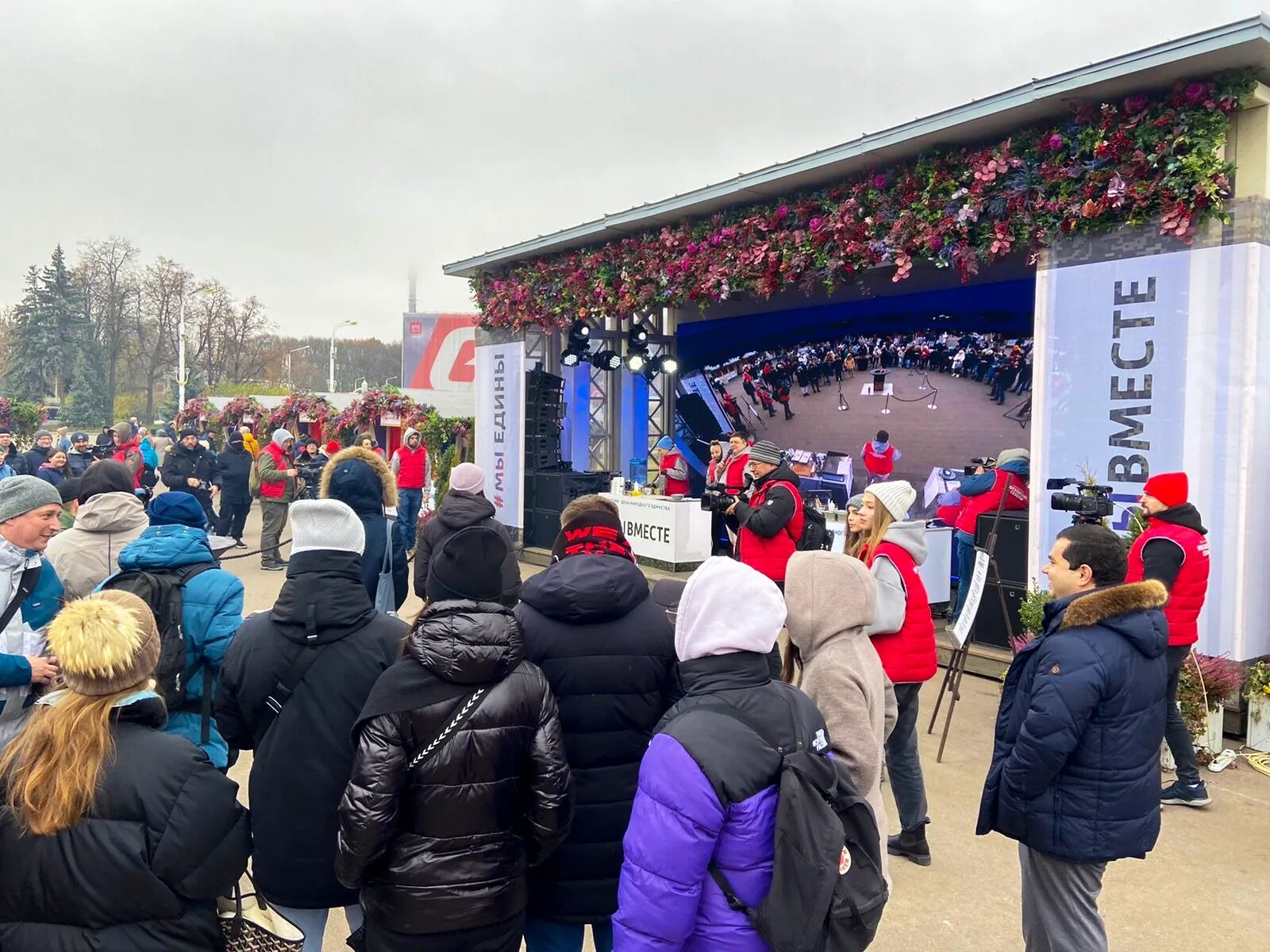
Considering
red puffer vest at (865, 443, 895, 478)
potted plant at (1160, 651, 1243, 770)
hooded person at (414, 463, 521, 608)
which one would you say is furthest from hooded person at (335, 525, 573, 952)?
red puffer vest at (865, 443, 895, 478)

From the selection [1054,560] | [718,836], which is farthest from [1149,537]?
[718,836]

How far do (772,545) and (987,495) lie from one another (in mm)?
2900

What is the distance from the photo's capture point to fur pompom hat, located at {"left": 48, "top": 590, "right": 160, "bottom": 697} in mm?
2051

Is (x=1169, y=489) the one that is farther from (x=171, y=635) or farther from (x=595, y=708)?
(x=171, y=635)

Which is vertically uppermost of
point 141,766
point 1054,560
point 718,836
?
point 1054,560

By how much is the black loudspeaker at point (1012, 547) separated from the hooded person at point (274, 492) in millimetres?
8680

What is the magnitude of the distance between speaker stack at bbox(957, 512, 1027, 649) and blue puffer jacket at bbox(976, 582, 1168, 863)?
4899 mm

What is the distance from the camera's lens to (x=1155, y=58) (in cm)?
604

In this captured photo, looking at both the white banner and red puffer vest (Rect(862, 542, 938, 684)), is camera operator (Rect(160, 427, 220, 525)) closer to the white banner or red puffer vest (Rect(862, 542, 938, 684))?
Answer: the white banner

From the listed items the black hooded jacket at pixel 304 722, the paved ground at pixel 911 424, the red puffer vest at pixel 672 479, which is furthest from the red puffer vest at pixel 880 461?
the black hooded jacket at pixel 304 722

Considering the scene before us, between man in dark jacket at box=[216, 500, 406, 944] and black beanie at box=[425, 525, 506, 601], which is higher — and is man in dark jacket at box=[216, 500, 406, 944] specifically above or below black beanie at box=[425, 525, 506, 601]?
below

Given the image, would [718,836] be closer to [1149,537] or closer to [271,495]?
[1149,537]

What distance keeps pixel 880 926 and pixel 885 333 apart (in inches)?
384

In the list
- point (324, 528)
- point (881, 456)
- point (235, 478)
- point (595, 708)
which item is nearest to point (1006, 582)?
point (881, 456)
